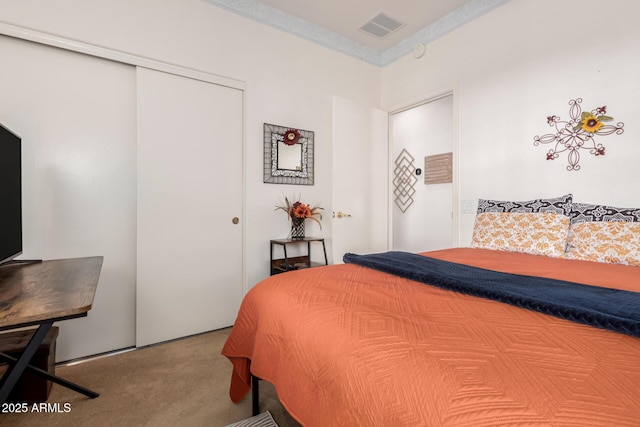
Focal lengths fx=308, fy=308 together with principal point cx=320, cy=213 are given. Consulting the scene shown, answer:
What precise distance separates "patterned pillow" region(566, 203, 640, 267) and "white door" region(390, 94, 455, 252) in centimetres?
201

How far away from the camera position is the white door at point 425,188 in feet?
13.6

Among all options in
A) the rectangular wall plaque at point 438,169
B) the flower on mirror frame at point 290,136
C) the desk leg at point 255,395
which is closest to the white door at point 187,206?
the flower on mirror frame at point 290,136

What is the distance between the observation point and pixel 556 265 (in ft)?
5.34

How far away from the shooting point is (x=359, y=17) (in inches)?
118

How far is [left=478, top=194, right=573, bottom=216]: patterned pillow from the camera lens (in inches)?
81.9

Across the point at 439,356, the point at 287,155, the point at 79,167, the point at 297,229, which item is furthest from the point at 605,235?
the point at 79,167

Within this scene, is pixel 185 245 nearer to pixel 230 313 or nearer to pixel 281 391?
pixel 230 313

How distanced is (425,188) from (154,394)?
12.6 ft

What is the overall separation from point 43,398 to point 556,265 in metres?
2.77

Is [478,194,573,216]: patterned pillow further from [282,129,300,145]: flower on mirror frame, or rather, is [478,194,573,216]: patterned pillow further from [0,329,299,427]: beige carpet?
[0,329,299,427]: beige carpet

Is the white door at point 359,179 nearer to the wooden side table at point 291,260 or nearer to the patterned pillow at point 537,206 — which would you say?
the wooden side table at point 291,260

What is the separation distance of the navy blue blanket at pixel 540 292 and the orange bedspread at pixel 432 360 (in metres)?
0.03

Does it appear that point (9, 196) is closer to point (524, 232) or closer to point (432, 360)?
point (432, 360)

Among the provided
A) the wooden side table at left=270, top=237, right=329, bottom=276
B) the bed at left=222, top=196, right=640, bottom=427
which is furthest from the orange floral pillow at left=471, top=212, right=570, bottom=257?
the wooden side table at left=270, top=237, right=329, bottom=276
